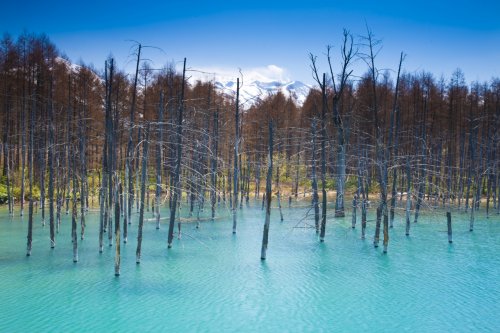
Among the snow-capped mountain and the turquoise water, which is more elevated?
the snow-capped mountain

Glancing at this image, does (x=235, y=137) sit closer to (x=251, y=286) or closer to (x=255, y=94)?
(x=251, y=286)

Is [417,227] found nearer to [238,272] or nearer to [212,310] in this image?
[238,272]

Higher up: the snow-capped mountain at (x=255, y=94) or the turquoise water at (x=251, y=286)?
the snow-capped mountain at (x=255, y=94)

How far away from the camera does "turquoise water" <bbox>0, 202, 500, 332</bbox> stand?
1252cm

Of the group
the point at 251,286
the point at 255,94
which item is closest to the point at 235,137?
the point at 251,286

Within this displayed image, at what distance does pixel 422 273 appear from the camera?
17797 millimetres

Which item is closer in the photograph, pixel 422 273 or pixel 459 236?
pixel 422 273

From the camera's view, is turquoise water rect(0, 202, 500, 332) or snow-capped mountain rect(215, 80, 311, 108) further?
snow-capped mountain rect(215, 80, 311, 108)

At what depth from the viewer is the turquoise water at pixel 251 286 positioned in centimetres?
1252

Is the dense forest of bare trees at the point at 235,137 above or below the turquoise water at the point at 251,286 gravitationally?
above

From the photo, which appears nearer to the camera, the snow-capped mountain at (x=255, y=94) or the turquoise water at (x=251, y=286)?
the turquoise water at (x=251, y=286)

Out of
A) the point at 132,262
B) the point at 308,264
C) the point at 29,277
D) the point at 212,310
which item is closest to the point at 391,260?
the point at 308,264

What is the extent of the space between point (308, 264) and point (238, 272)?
3.43m

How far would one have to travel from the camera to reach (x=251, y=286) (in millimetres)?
15953
